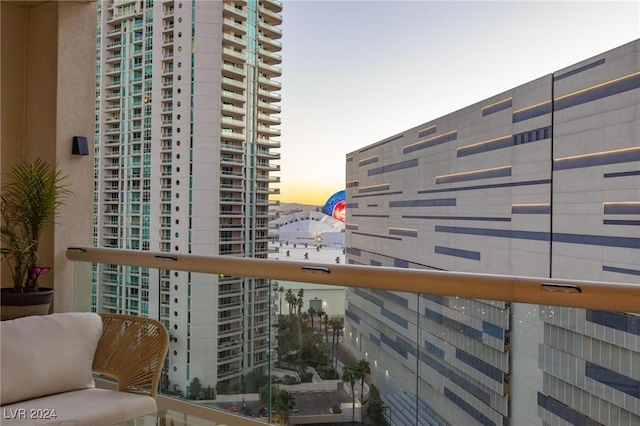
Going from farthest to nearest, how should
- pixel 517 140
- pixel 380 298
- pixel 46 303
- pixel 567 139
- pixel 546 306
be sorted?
1. pixel 517 140
2. pixel 567 139
3. pixel 46 303
4. pixel 380 298
5. pixel 546 306

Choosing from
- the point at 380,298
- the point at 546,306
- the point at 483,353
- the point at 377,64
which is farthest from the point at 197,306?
the point at 377,64

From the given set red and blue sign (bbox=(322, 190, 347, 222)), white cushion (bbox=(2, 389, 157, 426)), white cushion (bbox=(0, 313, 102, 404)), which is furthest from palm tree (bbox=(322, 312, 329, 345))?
red and blue sign (bbox=(322, 190, 347, 222))

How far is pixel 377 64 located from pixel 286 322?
4203mm

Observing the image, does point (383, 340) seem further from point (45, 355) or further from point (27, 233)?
point (27, 233)

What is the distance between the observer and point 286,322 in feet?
10.2

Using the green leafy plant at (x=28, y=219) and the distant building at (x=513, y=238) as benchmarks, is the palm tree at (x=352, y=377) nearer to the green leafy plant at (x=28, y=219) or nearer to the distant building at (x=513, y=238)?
the distant building at (x=513, y=238)

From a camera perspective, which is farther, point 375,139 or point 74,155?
point 375,139

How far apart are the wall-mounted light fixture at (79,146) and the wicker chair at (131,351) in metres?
2.07

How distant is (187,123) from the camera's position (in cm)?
640

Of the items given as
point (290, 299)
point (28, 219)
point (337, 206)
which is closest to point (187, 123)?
point (337, 206)

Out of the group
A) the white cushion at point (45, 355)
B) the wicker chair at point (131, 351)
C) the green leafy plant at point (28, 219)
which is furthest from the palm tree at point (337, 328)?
the green leafy plant at point (28, 219)

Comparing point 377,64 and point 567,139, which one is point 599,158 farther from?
point 377,64

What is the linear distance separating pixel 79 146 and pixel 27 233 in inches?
34.5

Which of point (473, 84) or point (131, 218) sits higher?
point (473, 84)
